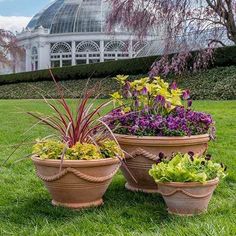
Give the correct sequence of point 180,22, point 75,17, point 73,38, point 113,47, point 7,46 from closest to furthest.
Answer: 1. point 180,22
2. point 7,46
3. point 113,47
4. point 73,38
5. point 75,17

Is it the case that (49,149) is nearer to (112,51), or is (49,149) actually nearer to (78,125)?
(78,125)

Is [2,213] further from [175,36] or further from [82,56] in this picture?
[82,56]

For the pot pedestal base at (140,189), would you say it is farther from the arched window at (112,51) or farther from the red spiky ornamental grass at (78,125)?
the arched window at (112,51)

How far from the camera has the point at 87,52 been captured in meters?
39.2

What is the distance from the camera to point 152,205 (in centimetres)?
354

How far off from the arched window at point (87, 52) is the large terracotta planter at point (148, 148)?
35.4m

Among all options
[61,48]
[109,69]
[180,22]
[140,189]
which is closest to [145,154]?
[140,189]

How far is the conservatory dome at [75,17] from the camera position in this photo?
129ft

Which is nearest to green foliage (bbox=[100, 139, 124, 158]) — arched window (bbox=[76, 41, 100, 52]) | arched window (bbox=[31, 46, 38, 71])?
arched window (bbox=[76, 41, 100, 52])

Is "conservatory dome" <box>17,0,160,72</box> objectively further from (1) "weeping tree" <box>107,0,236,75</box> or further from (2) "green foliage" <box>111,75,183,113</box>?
(2) "green foliage" <box>111,75,183,113</box>

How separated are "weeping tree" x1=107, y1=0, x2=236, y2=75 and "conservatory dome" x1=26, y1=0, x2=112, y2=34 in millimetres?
22469

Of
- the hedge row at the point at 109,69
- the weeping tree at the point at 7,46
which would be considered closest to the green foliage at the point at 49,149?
the hedge row at the point at 109,69

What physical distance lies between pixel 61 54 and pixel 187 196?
37.4 m

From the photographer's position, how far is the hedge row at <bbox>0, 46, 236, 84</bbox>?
17266 mm
